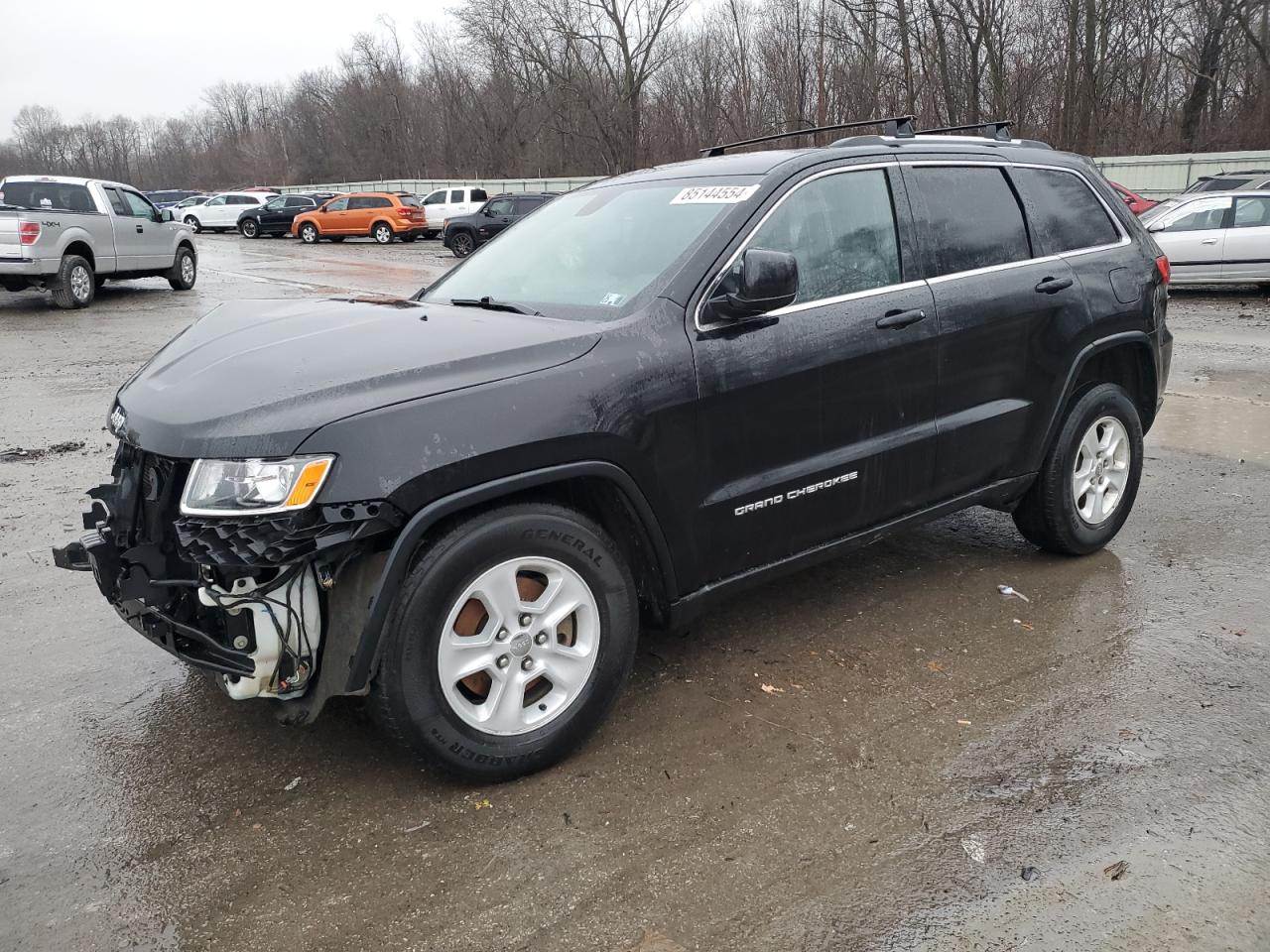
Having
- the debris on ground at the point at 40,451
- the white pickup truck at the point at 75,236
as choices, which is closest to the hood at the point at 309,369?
the debris on ground at the point at 40,451

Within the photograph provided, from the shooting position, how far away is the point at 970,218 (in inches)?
168

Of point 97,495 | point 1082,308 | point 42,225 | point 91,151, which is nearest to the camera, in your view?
point 97,495

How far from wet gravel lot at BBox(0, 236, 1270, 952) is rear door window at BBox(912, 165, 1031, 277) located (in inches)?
57.4

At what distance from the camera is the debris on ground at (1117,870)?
2.63 metres

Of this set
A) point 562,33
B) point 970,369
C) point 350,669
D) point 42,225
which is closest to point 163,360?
point 350,669

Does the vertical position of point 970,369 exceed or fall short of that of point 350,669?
it exceeds it

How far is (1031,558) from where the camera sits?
16.2 ft

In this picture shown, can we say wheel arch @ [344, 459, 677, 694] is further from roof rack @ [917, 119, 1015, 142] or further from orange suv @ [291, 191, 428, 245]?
orange suv @ [291, 191, 428, 245]

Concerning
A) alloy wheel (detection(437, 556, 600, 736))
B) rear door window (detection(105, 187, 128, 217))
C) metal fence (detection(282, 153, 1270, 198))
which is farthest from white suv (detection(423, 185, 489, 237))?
alloy wheel (detection(437, 556, 600, 736))

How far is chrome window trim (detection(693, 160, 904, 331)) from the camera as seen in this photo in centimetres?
337

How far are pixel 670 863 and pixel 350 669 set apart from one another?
1013 mm

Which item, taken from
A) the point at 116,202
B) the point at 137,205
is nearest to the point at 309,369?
the point at 116,202

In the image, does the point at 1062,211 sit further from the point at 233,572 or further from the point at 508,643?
the point at 233,572

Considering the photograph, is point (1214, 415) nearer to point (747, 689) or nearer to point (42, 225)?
point (747, 689)
